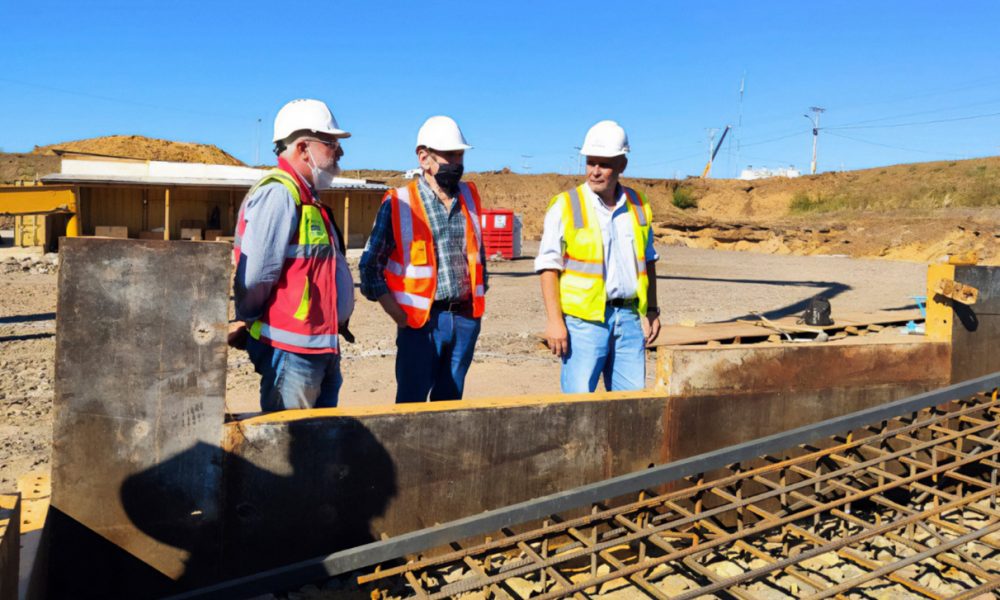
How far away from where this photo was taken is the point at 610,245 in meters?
4.45

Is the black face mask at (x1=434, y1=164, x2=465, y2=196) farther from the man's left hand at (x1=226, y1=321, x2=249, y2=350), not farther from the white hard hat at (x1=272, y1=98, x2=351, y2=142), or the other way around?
the man's left hand at (x1=226, y1=321, x2=249, y2=350)

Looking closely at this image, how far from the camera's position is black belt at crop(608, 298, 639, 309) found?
174 inches

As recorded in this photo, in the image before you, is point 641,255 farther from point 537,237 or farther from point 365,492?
point 537,237

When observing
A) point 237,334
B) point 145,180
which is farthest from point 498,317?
point 145,180

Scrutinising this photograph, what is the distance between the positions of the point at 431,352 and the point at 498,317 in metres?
8.31

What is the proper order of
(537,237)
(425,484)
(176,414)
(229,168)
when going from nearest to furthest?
(176,414) < (425,484) < (229,168) < (537,237)

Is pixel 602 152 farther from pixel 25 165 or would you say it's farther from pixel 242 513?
pixel 25 165

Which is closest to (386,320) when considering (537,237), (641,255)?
(641,255)

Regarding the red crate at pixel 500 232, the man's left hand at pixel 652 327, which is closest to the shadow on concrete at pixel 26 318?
the man's left hand at pixel 652 327

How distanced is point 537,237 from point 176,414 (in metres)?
35.7

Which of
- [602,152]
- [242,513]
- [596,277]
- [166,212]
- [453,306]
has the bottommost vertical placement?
[242,513]

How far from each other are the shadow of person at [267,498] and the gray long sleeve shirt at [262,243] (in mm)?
536

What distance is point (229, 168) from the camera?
26.8 metres

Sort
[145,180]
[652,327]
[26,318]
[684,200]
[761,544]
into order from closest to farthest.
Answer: [761,544] → [652,327] → [26,318] → [145,180] → [684,200]
